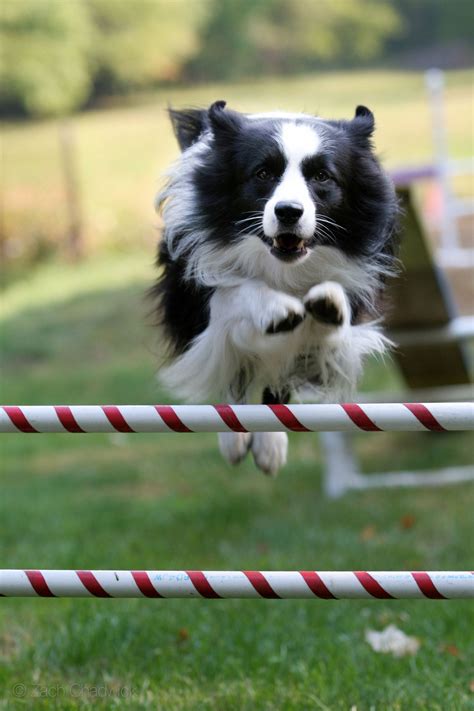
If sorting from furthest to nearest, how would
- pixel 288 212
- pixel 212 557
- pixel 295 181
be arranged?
1. pixel 212 557
2. pixel 295 181
3. pixel 288 212

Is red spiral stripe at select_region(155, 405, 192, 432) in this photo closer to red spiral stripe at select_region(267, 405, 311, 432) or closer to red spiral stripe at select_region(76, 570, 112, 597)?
red spiral stripe at select_region(267, 405, 311, 432)

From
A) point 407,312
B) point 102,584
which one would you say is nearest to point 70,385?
point 407,312

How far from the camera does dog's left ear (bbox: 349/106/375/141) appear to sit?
3596 millimetres

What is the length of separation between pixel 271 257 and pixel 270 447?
74 cm

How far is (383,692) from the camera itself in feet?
11.6

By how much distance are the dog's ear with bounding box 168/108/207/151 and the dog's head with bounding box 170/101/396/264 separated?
13 centimetres

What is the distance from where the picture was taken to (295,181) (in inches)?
130

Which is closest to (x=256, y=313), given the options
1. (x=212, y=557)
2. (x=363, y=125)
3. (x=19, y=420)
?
(x=363, y=125)

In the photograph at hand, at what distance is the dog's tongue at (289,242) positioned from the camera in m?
3.28

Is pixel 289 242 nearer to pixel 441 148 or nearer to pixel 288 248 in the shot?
pixel 288 248

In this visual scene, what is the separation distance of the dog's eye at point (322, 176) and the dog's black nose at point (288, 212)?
0.22 metres

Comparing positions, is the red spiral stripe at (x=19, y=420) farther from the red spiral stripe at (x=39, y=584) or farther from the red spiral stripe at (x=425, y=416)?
the red spiral stripe at (x=425, y=416)

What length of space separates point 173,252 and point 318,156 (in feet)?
2.27

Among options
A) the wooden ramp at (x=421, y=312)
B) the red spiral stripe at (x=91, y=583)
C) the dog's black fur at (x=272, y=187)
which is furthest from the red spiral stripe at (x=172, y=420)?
the wooden ramp at (x=421, y=312)
